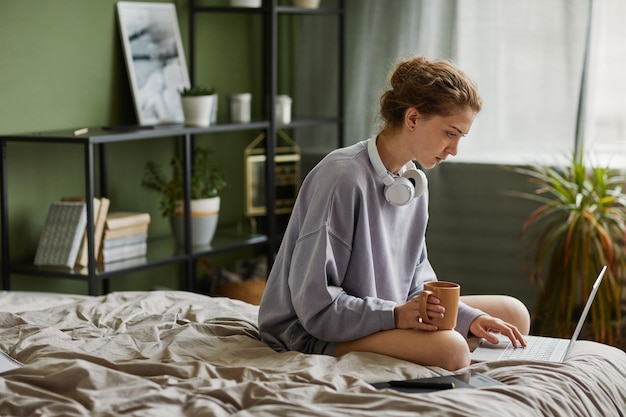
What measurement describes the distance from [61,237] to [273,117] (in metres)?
1.17

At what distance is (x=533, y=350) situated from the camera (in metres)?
2.30

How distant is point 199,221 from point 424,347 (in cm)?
202

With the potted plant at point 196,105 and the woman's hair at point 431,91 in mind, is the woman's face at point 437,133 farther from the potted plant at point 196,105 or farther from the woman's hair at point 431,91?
the potted plant at point 196,105

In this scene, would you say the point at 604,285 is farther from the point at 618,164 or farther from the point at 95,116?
the point at 95,116

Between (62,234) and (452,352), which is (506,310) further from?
(62,234)

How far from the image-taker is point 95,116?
12.7 ft

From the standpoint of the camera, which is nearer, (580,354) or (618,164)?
(580,354)

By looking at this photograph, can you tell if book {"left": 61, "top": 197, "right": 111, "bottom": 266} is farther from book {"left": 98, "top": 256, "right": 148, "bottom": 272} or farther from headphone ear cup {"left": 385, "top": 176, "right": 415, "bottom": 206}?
headphone ear cup {"left": 385, "top": 176, "right": 415, "bottom": 206}

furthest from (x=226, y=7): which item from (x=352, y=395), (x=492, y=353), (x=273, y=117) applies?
(x=352, y=395)

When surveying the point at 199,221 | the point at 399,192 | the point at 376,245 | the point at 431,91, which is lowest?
the point at 199,221

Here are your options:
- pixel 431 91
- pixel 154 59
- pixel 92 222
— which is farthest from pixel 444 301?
pixel 154 59

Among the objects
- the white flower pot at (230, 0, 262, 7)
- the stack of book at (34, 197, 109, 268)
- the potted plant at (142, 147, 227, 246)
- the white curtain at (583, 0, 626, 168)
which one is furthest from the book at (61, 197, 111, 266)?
the white curtain at (583, 0, 626, 168)

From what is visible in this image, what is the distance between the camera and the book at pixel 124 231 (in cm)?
354

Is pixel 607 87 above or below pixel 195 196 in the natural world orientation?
above
